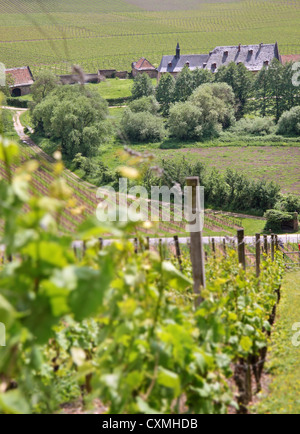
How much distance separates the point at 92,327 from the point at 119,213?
213cm

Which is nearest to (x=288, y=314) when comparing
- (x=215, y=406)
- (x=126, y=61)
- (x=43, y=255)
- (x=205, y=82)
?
(x=215, y=406)

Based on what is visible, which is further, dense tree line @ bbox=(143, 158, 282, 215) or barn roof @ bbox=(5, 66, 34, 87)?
barn roof @ bbox=(5, 66, 34, 87)

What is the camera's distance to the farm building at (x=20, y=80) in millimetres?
63844

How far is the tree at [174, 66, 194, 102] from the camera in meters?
55.5

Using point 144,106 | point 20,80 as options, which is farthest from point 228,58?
point 20,80

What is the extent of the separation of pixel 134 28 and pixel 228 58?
3737cm

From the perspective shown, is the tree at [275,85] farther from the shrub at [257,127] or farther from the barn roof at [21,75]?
the barn roof at [21,75]

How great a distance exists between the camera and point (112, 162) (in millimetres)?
38094

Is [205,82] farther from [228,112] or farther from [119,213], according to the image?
[119,213]

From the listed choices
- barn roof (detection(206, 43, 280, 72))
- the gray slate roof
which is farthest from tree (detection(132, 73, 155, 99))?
barn roof (detection(206, 43, 280, 72))

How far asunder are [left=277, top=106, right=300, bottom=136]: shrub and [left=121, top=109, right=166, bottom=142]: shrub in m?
11.2

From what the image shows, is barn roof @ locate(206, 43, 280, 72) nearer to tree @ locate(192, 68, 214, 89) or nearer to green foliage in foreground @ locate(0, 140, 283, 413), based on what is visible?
tree @ locate(192, 68, 214, 89)

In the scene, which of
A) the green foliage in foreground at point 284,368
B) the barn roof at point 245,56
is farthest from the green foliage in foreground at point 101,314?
the barn roof at point 245,56

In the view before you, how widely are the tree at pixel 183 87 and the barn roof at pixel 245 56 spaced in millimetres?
14152
